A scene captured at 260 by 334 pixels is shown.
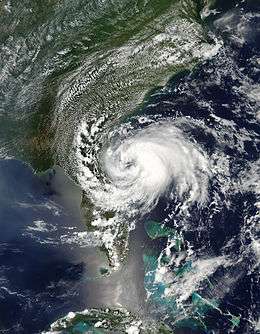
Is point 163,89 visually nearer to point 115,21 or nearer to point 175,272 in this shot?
point 115,21

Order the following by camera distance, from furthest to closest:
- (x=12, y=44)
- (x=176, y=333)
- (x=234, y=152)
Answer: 1. (x=12, y=44)
2. (x=234, y=152)
3. (x=176, y=333)

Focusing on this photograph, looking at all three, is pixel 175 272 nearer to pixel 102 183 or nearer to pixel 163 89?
pixel 102 183

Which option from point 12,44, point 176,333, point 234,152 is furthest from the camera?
point 12,44

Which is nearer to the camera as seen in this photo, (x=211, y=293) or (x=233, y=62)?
(x=211, y=293)

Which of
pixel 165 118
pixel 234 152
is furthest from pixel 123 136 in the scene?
pixel 234 152

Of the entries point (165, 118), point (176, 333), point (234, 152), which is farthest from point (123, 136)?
point (176, 333)

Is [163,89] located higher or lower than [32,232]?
higher

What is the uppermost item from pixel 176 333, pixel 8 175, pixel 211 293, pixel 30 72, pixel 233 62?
pixel 233 62
